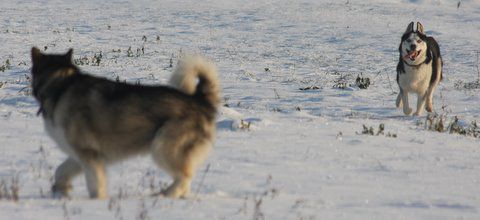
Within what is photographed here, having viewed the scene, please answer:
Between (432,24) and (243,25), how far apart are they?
5597mm

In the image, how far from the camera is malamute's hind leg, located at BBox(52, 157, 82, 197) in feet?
16.6

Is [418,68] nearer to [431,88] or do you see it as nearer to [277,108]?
[431,88]

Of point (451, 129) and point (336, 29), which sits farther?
point (336, 29)

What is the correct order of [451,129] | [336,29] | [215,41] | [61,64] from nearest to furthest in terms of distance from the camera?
[61,64], [451,129], [215,41], [336,29]

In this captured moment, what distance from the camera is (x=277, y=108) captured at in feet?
35.4

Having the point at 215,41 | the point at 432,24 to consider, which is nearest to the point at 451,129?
the point at 215,41

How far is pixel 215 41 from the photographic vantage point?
64.1 feet

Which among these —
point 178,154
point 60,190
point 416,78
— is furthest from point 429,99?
point 60,190

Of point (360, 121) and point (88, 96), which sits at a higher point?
point (88, 96)

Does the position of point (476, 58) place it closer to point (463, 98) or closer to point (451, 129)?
point (463, 98)

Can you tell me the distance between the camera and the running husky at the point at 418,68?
11.1m

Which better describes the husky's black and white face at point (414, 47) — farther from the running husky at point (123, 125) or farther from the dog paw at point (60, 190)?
the dog paw at point (60, 190)

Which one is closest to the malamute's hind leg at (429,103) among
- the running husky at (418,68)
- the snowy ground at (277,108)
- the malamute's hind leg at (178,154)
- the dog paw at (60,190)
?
the running husky at (418,68)

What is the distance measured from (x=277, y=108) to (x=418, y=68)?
233cm
